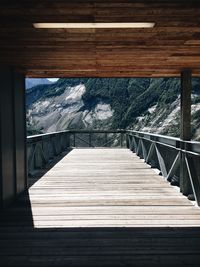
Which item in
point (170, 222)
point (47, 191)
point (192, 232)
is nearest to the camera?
point (192, 232)

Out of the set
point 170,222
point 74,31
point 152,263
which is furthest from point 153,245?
point 74,31

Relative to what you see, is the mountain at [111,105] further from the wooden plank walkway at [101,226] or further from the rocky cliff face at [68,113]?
the wooden plank walkway at [101,226]

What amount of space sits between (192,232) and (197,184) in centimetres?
167

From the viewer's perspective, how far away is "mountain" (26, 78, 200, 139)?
2293 inches

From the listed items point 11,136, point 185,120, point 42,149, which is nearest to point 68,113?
point 42,149

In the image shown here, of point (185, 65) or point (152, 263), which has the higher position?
point (185, 65)

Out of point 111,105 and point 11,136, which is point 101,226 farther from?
point 111,105

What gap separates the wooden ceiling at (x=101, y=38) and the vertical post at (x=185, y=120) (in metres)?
0.25

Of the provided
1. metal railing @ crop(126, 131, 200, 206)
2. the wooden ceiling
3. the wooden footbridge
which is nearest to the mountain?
metal railing @ crop(126, 131, 200, 206)

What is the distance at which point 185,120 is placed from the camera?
7129 mm

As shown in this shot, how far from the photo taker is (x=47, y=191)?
280 inches

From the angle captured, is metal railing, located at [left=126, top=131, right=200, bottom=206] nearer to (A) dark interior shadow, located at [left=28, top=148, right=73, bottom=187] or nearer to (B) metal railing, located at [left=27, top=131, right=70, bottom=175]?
(A) dark interior shadow, located at [left=28, top=148, right=73, bottom=187]

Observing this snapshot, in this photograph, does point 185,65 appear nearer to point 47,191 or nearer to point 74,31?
point 74,31

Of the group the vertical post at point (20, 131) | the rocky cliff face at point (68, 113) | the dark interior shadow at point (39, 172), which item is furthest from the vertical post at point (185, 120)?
the rocky cliff face at point (68, 113)
